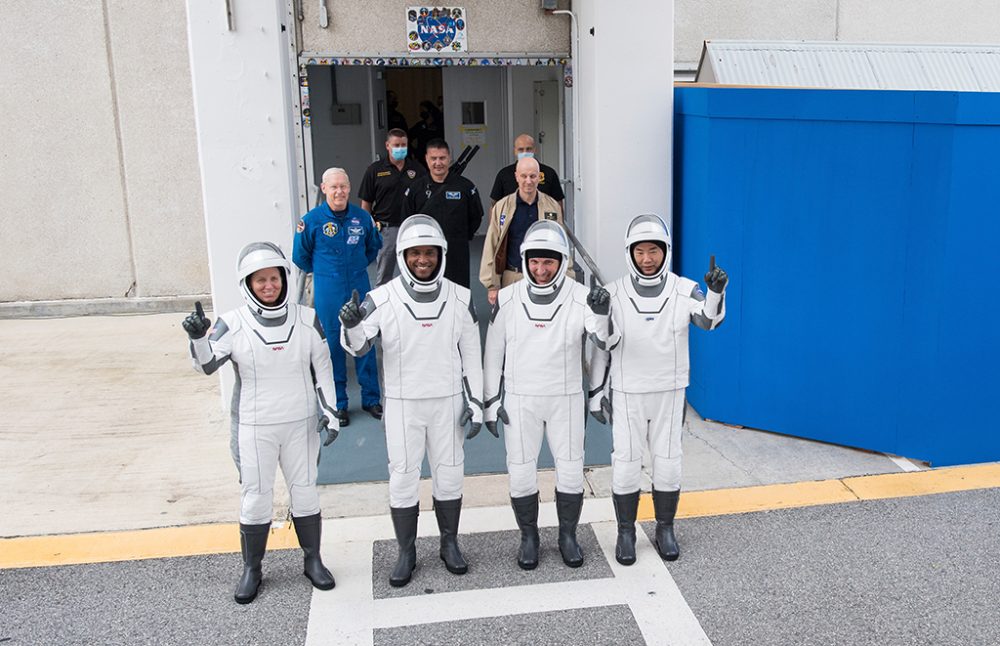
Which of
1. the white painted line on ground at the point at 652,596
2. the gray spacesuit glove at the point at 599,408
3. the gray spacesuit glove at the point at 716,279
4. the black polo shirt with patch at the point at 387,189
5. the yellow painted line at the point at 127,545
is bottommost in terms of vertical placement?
the white painted line on ground at the point at 652,596

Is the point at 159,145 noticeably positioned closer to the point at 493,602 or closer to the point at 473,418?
the point at 473,418

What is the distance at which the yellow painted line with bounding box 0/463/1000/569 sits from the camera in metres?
5.27

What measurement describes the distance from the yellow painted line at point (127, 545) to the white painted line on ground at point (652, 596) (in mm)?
1828

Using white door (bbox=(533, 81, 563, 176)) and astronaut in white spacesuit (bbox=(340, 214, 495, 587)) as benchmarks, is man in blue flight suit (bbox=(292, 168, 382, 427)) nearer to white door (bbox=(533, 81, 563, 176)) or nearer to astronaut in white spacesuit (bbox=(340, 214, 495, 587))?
astronaut in white spacesuit (bbox=(340, 214, 495, 587))

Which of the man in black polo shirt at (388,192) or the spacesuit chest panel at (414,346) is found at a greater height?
the man in black polo shirt at (388,192)

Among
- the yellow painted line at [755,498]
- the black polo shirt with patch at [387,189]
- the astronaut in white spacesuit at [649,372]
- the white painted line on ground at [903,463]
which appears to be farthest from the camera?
the black polo shirt with patch at [387,189]

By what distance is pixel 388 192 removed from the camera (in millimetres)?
7844

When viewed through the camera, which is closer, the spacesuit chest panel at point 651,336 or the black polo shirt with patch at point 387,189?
the spacesuit chest panel at point 651,336

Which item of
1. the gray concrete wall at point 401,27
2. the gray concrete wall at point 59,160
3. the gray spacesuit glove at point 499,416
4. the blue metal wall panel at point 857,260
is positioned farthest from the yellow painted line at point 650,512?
the gray concrete wall at point 59,160

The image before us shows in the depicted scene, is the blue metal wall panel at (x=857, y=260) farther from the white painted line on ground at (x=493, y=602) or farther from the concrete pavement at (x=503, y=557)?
the white painted line on ground at (x=493, y=602)

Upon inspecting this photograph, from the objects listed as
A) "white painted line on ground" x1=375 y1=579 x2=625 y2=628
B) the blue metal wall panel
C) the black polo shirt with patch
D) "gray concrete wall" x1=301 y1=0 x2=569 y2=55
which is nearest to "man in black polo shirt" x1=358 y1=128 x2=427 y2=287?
the black polo shirt with patch

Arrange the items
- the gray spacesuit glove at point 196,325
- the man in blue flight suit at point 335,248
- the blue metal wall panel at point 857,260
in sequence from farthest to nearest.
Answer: the man in blue flight suit at point 335,248, the blue metal wall panel at point 857,260, the gray spacesuit glove at point 196,325

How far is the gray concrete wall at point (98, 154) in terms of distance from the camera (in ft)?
33.3

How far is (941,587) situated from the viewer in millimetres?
4738
